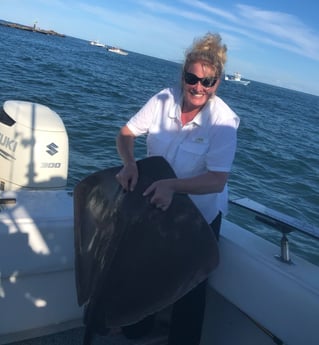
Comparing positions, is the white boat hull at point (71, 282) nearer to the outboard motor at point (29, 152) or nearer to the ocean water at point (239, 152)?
the outboard motor at point (29, 152)

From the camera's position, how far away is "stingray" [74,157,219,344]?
5.89ft

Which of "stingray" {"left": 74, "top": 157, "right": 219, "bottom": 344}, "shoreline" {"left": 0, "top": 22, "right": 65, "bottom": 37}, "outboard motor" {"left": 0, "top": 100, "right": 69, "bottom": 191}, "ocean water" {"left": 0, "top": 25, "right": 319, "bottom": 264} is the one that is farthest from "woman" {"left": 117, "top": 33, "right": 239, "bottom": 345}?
"shoreline" {"left": 0, "top": 22, "right": 65, "bottom": 37}

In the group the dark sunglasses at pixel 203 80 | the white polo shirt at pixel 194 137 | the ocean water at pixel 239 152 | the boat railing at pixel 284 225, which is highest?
the dark sunglasses at pixel 203 80

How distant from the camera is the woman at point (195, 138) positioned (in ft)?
7.45

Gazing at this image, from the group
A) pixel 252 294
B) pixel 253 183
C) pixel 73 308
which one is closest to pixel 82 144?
pixel 253 183

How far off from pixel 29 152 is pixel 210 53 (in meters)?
1.85

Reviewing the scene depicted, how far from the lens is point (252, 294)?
2.35 meters

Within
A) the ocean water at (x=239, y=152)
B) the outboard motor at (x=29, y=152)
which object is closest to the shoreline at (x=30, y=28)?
the ocean water at (x=239, y=152)

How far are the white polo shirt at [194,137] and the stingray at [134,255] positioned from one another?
1.08 feet

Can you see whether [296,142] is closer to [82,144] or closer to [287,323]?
[82,144]

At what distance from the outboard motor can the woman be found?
1090 mm

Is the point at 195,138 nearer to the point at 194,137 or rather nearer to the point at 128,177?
the point at 194,137

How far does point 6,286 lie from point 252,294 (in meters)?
1.44

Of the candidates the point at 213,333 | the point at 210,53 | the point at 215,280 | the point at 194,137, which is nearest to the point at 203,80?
the point at 210,53
